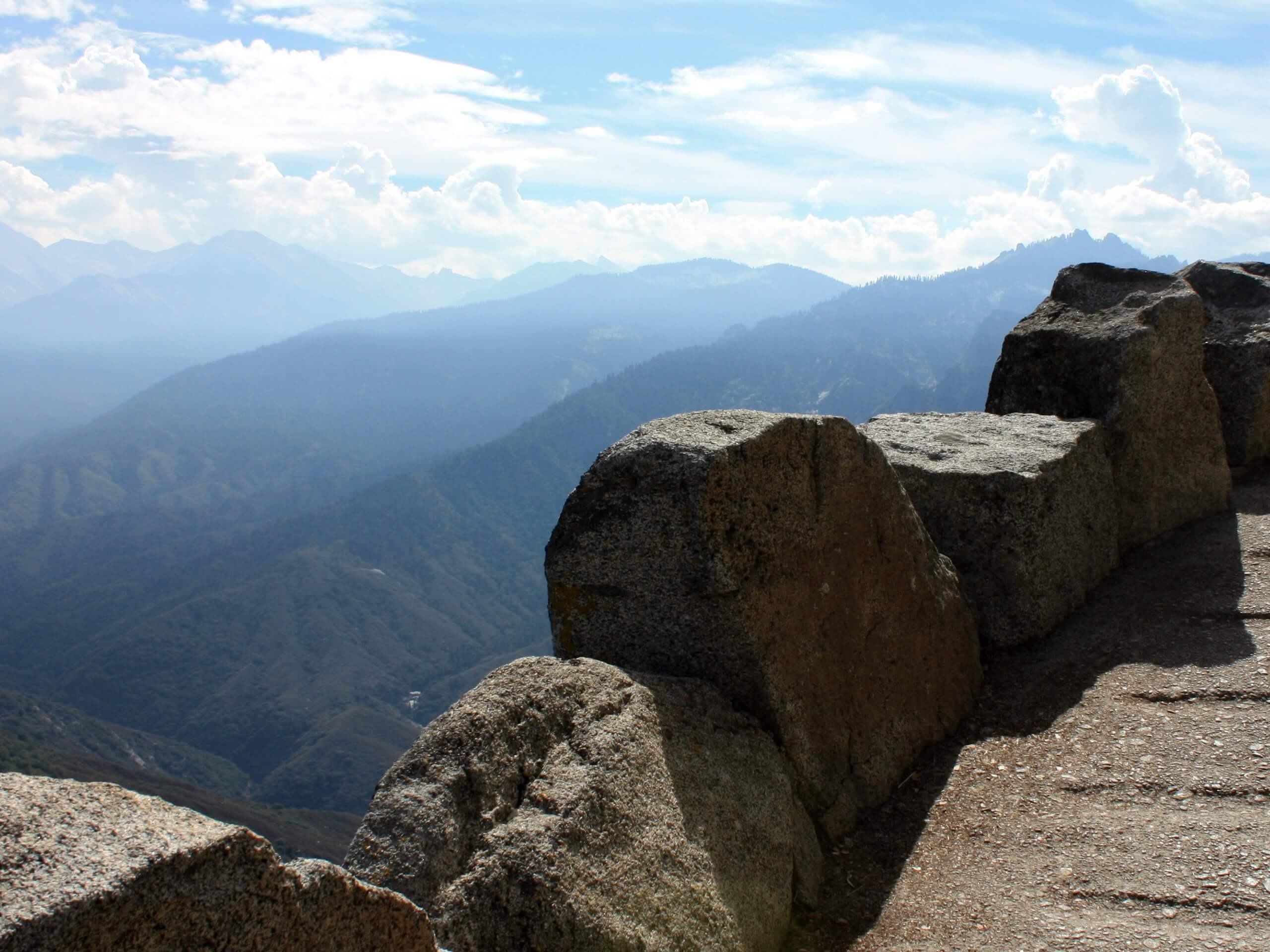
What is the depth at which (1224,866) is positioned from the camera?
5.24 m

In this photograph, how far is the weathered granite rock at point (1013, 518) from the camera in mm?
8680

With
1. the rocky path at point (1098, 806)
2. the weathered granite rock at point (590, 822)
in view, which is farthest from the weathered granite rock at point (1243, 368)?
the weathered granite rock at point (590, 822)

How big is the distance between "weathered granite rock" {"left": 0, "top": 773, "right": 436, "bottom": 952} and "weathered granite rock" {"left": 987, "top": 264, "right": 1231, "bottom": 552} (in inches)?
362

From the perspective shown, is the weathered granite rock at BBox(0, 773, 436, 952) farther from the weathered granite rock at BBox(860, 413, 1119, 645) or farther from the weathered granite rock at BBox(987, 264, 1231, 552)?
the weathered granite rock at BBox(987, 264, 1231, 552)

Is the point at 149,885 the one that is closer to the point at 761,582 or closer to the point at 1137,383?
the point at 761,582

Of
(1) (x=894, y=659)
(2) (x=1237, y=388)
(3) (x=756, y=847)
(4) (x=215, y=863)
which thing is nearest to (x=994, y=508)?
(1) (x=894, y=659)

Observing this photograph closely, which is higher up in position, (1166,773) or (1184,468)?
(1184,468)

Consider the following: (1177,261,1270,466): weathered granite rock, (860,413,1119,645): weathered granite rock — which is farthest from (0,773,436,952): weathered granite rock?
(1177,261,1270,466): weathered granite rock

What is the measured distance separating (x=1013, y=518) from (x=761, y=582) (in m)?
3.53

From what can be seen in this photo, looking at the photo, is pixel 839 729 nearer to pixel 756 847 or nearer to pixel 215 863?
pixel 756 847

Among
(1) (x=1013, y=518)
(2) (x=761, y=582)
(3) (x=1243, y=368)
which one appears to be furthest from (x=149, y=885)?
(3) (x=1243, y=368)

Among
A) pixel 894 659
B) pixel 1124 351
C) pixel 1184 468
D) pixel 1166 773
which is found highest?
pixel 1124 351

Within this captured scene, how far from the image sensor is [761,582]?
624cm

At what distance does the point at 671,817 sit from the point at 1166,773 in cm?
354
